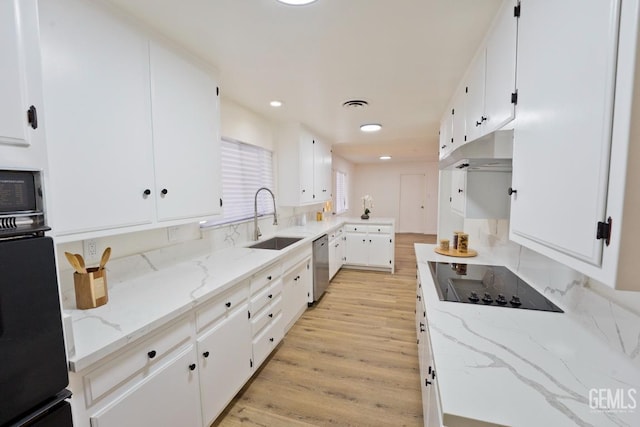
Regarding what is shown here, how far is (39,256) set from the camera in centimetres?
73

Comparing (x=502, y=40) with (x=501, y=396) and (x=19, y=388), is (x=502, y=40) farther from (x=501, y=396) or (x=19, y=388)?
(x=19, y=388)

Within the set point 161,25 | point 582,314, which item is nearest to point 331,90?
point 161,25

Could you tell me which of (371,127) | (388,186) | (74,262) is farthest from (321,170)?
(388,186)

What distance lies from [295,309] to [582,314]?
228 cm

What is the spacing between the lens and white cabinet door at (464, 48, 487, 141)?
1.59 metres

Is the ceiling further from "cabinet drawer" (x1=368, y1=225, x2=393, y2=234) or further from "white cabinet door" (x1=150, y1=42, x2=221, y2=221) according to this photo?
"cabinet drawer" (x1=368, y1=225, x2=393, y2=234)

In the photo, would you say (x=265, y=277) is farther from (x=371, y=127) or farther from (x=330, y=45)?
(x=371, y=127)

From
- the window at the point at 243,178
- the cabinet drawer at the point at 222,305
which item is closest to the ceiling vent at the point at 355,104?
the window at the point at 243,178

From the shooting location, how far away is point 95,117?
3.92 ft

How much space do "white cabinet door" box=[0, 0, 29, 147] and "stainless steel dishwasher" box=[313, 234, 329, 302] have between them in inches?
108

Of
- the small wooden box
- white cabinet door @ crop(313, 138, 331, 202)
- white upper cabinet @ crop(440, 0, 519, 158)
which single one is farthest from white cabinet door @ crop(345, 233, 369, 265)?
the small wooden box

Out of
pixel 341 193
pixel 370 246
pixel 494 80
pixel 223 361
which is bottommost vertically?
pixel 223 361

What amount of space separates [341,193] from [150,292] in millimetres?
6367

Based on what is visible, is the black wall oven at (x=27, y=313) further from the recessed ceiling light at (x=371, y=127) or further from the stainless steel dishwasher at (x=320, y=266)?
the recessed ceiling light at (x=371, y=127)
